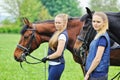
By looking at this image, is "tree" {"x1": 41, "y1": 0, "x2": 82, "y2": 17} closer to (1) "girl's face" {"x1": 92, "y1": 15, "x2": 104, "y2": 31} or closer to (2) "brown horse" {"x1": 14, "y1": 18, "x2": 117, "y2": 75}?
(2) "brown horse" {"x1": 14, "y1": 18, "x2": 117, "y2": 75}

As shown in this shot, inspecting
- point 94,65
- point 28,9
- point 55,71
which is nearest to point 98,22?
point 94,65

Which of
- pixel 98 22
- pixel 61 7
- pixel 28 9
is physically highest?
pixel 98 22

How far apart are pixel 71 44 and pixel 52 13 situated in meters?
75.7

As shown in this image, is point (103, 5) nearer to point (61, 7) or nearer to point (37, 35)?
point (61, 7)

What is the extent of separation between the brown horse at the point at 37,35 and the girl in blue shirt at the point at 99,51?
2.26m

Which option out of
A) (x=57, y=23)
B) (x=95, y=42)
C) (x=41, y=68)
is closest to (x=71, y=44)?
(x=57, y=23)

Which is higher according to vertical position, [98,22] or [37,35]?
[98,22]

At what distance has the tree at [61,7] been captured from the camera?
265ft

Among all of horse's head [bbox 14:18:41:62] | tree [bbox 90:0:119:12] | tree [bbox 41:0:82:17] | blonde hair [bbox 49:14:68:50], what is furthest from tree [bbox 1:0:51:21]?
blonde hair [bbox 49:14:68:50]

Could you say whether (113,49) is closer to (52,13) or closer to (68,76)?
(68,76)

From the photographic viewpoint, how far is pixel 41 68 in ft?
43.4

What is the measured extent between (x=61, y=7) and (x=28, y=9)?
8573 millimetres

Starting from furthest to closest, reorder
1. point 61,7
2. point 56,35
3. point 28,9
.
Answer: point 61,7
point 28,9
point 56,35

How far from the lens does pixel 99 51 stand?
14.5ft
